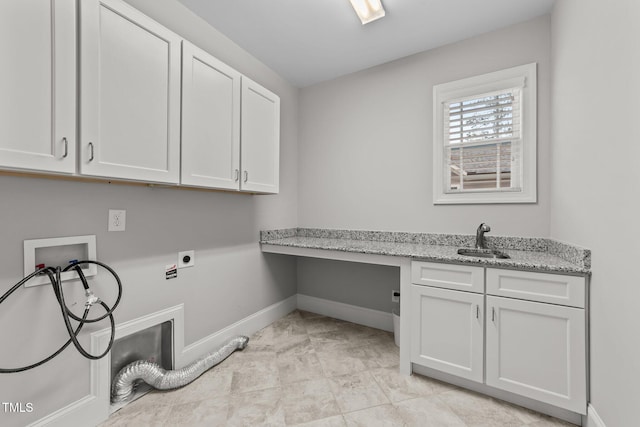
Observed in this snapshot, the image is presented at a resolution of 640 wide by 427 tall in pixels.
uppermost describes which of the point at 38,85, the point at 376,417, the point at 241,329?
the point at 38,85

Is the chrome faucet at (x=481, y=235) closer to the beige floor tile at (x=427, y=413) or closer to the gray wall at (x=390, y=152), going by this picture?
the gray wall at (x=390, y=152)

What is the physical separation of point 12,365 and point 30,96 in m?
1.20

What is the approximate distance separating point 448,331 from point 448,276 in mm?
365

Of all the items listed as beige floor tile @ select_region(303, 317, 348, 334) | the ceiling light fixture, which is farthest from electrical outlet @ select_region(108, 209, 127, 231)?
the ceiling light fixture

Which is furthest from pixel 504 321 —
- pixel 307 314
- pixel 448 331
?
Result: pixel 307 314

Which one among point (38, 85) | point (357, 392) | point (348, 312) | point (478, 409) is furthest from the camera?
point (348, 312)

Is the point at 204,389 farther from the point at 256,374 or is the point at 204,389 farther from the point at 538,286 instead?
the point at 538,286

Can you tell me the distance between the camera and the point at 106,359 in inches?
60.6

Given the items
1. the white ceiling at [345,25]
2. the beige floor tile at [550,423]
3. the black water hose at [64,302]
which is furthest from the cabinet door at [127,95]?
the beige floor tile at [550,423]

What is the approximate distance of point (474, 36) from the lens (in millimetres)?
2307

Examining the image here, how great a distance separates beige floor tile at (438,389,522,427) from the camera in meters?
1.50

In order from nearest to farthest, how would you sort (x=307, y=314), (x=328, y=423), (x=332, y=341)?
1. (x=328, y=423)
2. (x=332, y=341)
3. (x=307, y=314)

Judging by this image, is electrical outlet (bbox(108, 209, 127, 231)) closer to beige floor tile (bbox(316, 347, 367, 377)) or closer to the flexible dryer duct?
the flexible dryer duct

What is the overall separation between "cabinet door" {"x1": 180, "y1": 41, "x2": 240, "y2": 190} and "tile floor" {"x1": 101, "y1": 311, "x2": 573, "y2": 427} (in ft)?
4.39
